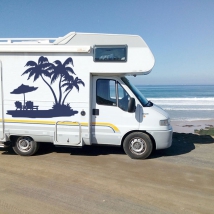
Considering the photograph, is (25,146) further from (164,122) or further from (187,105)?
(187,105)

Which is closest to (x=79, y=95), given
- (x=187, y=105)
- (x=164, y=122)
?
(x=164, y=122)

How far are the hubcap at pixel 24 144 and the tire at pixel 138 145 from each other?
8.61 ft

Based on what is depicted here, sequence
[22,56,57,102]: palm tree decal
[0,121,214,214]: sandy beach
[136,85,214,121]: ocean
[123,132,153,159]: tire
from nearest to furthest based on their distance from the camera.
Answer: [0,121,214,214]: sandy beach
[22,56,57,102]: palm tree decal
[123,132,153,159]: tire
[136,85,214,121]: ocean

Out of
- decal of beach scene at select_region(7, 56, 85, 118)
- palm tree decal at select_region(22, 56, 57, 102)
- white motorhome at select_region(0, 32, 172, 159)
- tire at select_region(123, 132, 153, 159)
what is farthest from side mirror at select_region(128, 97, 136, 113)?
palm tree decal at select_region(22, 56, 57, 102)

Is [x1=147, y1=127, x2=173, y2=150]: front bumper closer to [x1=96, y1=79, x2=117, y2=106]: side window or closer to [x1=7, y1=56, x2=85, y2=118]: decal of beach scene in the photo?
[x1=96, y1=79, x2=117, y2=106]: side window

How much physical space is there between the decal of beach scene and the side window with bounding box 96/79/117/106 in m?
0.47

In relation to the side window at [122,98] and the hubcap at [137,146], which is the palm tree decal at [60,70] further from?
the hubcap at [137,146]

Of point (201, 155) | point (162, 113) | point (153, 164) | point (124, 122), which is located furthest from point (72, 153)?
point (201, 155)

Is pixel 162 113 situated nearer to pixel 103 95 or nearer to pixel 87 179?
pixel 103 95

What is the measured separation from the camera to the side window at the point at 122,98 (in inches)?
255

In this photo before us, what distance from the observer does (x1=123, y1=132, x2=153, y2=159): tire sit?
6.49 metres

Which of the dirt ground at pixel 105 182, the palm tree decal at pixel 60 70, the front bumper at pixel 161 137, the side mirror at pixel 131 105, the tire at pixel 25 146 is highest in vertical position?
the palm tree decal at pixel 60 70

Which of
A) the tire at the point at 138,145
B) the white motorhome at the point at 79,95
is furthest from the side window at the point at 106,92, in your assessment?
the tire at the point at 138,145

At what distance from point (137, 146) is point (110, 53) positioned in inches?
99.9
